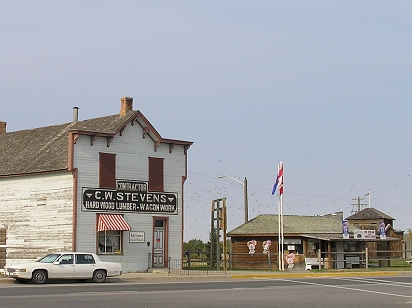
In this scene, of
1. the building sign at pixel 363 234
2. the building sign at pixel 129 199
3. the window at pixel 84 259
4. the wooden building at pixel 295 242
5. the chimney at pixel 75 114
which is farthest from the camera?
the building sign at pixel 363 234

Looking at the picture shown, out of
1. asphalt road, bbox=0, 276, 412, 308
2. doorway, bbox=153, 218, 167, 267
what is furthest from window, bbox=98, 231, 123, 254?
asphalt road, bbox=0, 276, 412, 308

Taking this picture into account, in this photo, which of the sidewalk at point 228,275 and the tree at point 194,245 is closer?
the sidewalk at point 228,275

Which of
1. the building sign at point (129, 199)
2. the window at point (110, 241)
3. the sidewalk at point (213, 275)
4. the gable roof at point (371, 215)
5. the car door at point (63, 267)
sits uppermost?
the gable roof at point (371, 215)

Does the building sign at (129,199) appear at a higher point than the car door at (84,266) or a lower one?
higher

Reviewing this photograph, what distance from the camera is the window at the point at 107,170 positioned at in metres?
40.0

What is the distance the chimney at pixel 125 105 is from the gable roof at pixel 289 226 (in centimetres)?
1498

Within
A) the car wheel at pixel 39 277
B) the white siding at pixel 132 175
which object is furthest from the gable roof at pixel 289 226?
the car wheel at pixel 39 277

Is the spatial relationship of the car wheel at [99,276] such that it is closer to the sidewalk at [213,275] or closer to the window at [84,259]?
the window at [84,259]

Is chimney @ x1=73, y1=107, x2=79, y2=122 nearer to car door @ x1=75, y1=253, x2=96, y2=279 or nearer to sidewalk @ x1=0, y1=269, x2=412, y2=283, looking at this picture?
sidewalk @ x1=0, y1=269, x2=412, y2=283

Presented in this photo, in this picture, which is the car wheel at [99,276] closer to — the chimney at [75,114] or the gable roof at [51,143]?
the gable roof at [51,143]

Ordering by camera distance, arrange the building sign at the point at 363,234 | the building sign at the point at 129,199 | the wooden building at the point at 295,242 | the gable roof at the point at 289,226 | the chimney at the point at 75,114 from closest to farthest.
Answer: the building sign at the point at 129,199 < the chimney at the point at 75,114 < the wooden building at the point at 295,242 < the building sign at the point at 363,234 < the gable roof at the point at 289,226

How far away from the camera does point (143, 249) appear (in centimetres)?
4128

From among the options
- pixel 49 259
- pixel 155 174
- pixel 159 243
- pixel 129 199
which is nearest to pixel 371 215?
pixel 159 243

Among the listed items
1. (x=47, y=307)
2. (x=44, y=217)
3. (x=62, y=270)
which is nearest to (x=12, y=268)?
(x=62, y=270)
